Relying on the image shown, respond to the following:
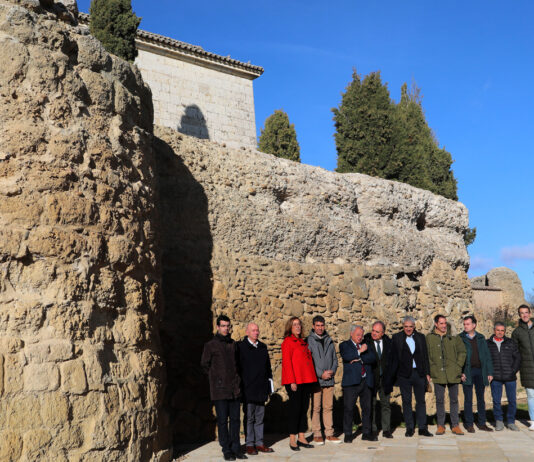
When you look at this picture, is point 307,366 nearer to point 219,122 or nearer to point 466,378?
point 466,378

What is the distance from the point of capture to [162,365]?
20.9ft

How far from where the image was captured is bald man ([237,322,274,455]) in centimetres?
702

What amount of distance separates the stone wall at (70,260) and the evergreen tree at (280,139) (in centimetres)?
1606

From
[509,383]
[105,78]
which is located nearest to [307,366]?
[509,383]

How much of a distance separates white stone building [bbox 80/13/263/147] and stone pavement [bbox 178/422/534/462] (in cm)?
1467

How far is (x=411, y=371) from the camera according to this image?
7.96m

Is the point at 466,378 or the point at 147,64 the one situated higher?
the point at 147,64

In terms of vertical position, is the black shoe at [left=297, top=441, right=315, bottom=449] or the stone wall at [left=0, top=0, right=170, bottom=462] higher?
the stone wall at [left=0, top=0, right=170, bottom=462]

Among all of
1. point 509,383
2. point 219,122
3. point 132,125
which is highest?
point 219,122

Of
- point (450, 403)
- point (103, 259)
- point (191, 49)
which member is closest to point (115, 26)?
point (191, 49)

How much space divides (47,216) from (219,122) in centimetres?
1694

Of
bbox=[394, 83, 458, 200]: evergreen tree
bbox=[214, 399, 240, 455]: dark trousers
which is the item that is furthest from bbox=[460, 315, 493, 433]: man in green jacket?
bbox=[394, 83, 458, 200]: evergreen tree

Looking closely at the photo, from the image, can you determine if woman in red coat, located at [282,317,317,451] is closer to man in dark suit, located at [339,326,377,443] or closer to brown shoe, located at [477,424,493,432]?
man in dark suit, located at [339,326,377,443]

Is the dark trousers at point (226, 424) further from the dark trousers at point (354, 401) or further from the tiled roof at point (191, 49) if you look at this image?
the tiled roof at point (191, 49)
